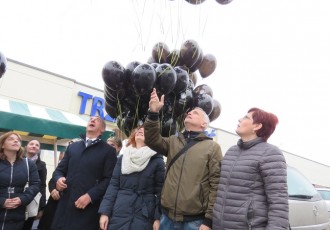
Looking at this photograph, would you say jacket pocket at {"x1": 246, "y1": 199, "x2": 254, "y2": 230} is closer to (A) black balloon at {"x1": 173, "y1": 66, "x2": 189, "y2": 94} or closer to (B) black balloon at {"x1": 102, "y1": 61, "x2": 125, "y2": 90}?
(A) black balloon at {"x1": 173, "y1": 66, "x2": 189, "y2": 94}

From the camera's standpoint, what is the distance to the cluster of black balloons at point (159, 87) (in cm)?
268

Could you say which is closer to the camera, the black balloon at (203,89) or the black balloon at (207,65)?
the black balloon at (203,89)

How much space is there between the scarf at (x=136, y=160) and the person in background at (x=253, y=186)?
2.26 ft

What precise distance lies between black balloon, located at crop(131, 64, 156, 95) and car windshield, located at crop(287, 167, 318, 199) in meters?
1.98

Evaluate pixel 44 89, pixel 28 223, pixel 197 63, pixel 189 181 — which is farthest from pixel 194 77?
pixel 44 89

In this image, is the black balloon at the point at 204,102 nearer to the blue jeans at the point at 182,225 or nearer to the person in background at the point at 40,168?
the blue jeans at the point at 182,225

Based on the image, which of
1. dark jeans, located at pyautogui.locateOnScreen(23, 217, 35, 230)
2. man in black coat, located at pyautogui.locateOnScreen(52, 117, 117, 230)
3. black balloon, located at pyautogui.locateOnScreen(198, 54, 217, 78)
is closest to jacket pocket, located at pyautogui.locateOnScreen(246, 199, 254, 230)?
man in black coat, located at pyautogui.locateOnScreen(52, 117, 117, 230)

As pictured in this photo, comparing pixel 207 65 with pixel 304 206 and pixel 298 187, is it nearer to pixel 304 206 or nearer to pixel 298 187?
pixel 298 187

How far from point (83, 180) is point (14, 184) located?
2.27 feet

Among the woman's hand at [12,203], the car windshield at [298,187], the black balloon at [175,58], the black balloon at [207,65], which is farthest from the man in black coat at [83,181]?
the car windshield at [298,187]

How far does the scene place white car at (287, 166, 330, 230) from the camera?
3.13m

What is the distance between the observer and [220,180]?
6.23ft

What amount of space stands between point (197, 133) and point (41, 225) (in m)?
1.63

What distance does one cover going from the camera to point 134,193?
2.30 m
